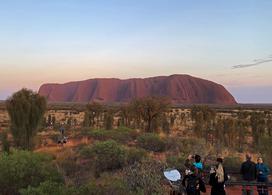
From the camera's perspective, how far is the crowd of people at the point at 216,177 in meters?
8.05

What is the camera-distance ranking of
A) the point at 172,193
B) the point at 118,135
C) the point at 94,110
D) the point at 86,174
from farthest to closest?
the point at 94,110 < the point at 118,135 < the point at 86,174 < the point at 172,193

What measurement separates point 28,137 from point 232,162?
378 inches

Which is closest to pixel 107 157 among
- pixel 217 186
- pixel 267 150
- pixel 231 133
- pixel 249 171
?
pixel 249 171

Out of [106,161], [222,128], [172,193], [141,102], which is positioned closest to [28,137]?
[106,161]

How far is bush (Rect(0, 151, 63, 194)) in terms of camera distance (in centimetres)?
929

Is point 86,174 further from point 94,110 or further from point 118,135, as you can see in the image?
point 94,110

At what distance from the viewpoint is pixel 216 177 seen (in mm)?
8898

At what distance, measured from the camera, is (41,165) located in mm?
10055

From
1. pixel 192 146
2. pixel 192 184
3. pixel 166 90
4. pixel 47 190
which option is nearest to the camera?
pixel 47 190

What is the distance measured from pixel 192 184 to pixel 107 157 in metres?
7.00

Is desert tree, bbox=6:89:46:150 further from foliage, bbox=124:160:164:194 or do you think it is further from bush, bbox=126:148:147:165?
foliage, bbox=124:160:164:194

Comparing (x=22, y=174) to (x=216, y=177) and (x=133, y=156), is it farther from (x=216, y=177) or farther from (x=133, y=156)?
(x=133, y=156)

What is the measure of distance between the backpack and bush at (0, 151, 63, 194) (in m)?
3.49

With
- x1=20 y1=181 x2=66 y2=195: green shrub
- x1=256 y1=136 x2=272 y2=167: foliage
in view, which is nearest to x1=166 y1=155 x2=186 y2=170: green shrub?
x1=256 y1=136 x2=272 y2=167: foliage
